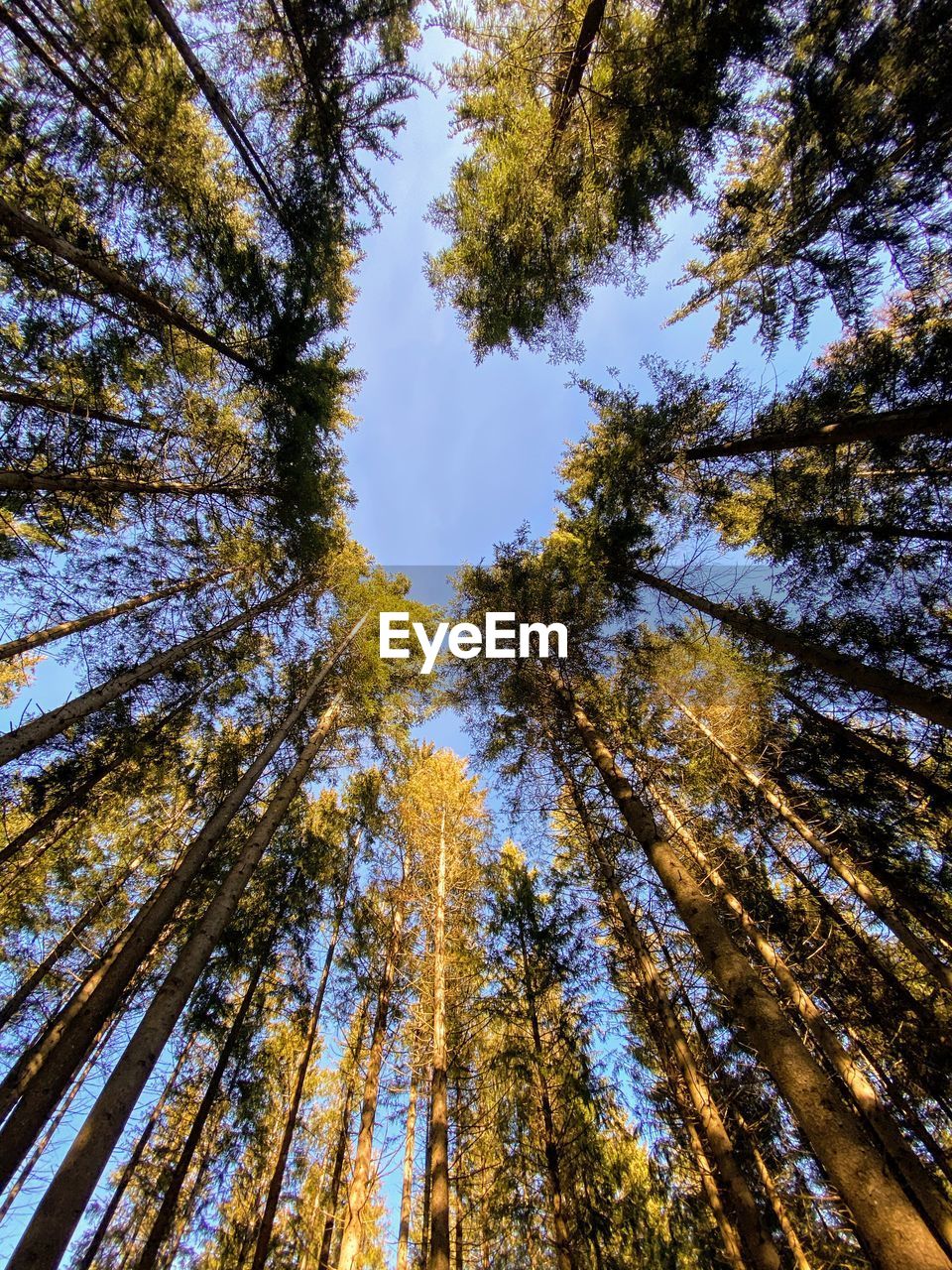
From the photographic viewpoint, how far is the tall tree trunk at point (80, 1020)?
4.96 metres

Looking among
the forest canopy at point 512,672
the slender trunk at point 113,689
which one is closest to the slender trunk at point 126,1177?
the forest canopy at point 512,672

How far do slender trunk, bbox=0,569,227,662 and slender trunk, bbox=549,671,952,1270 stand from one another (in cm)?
839

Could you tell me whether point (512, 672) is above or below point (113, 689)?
above

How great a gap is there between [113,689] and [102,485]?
2671mm

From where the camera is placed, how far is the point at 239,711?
366 inches

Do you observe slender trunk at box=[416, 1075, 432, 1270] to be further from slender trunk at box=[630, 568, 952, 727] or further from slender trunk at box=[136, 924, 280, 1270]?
slender trunk at box=[630, 568, 952, 727]

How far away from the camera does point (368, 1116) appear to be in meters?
7.03

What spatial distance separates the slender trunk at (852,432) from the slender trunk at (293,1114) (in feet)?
35.9

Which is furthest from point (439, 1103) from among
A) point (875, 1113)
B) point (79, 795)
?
point (79, 795)

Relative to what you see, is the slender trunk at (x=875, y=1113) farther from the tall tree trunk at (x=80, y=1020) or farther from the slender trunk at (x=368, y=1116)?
the tall tree trunk at (x=80, y=1020)

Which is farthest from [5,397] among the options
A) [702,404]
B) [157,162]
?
[702,404]

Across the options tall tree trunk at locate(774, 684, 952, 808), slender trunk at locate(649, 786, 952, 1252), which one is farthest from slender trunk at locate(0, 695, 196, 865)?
tall tree trunk at locate(774, 684, 952, 808)

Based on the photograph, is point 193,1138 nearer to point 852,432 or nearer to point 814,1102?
point 814,1102

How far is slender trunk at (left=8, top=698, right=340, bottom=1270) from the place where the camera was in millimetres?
2883
